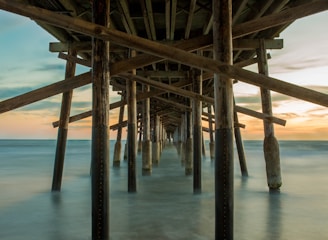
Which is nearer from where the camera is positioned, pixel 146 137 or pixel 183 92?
pixel 183 92

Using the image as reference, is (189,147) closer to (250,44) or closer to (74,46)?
(250,44)

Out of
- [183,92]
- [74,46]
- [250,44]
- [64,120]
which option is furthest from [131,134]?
[250,44]

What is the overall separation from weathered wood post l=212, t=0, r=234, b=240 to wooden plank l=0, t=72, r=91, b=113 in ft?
5.23

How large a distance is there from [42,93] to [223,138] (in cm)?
218

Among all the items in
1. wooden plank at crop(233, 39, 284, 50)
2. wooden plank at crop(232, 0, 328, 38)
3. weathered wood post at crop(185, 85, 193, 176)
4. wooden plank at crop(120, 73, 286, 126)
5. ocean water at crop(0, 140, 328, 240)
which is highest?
wooden plank at crop(233, 39, 284, 50)

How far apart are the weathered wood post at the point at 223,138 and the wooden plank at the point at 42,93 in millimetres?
1594

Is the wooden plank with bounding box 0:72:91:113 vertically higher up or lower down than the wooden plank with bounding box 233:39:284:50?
lower down

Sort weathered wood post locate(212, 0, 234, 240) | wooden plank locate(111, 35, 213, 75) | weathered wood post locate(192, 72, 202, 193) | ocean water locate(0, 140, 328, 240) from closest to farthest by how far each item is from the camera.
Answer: weathered wood post locate(212, 0, 234, 240) → wooden plank locate(111, 35, 213, 75) → ocean water locate(0, 140, 328, 240) → weathered wood post locate(192, 72, 202, 193)

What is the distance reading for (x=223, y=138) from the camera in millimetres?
3900

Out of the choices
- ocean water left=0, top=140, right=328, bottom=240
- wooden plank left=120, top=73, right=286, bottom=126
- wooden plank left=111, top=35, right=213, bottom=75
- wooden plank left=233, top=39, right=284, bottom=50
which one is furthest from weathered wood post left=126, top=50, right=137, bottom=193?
wooden plank left=111, top=35, right=213, bottom=75

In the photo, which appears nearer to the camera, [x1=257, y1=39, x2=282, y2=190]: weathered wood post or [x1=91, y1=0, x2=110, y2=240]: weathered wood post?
[x1=91, y1=0, x2=110, y2=240]: weathered wood post

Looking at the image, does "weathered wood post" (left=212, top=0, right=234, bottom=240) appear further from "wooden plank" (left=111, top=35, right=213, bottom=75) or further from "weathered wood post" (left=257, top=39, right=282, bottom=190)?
"weathered wood post" (left=257, top=39, right=282, bottom=190)

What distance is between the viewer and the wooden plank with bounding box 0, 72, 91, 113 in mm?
4047

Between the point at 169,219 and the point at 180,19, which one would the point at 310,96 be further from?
the point at 180,19
